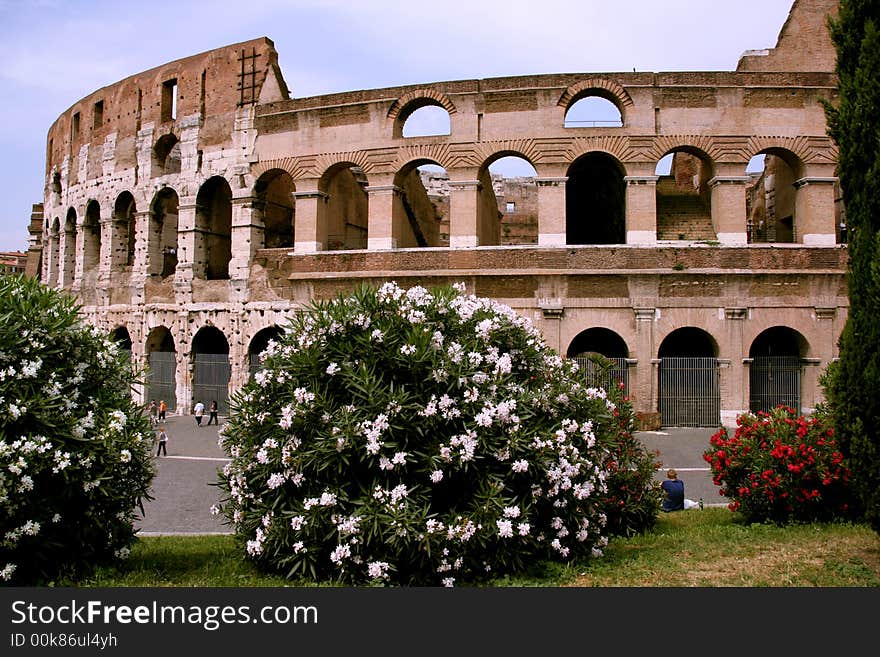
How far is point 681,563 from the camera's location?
5.73 meters

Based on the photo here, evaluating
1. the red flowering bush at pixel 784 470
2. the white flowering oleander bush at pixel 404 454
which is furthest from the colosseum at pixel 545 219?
the white flowering oleander bush at pixel 404 454

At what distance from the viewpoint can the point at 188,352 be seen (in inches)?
746

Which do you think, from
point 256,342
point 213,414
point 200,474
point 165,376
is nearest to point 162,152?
point 165,376

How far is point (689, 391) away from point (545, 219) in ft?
18.0

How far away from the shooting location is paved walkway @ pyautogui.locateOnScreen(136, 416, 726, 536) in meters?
8.80

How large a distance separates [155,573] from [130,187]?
1811cm

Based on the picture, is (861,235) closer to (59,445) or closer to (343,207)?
(59,445)

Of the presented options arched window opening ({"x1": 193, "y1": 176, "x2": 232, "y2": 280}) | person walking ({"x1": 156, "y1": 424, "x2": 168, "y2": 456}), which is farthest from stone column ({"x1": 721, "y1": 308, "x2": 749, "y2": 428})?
arched window opening ({"x1": 193, "y1": 176, "x2": 232, "y2": 280})

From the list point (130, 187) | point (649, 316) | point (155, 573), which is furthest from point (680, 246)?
point (130, 187)

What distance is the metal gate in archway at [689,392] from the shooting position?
15555mm

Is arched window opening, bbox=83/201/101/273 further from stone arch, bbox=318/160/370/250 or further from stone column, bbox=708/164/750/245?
stone column, bbox=708/164/750/245

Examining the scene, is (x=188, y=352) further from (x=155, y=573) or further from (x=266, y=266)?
(x=155, y=573)

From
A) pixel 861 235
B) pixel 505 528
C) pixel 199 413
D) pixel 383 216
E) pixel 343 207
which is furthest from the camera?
pixel 343 207

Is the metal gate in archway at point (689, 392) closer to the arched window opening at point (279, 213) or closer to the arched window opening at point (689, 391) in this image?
the arched window opening at point (689, 391)
